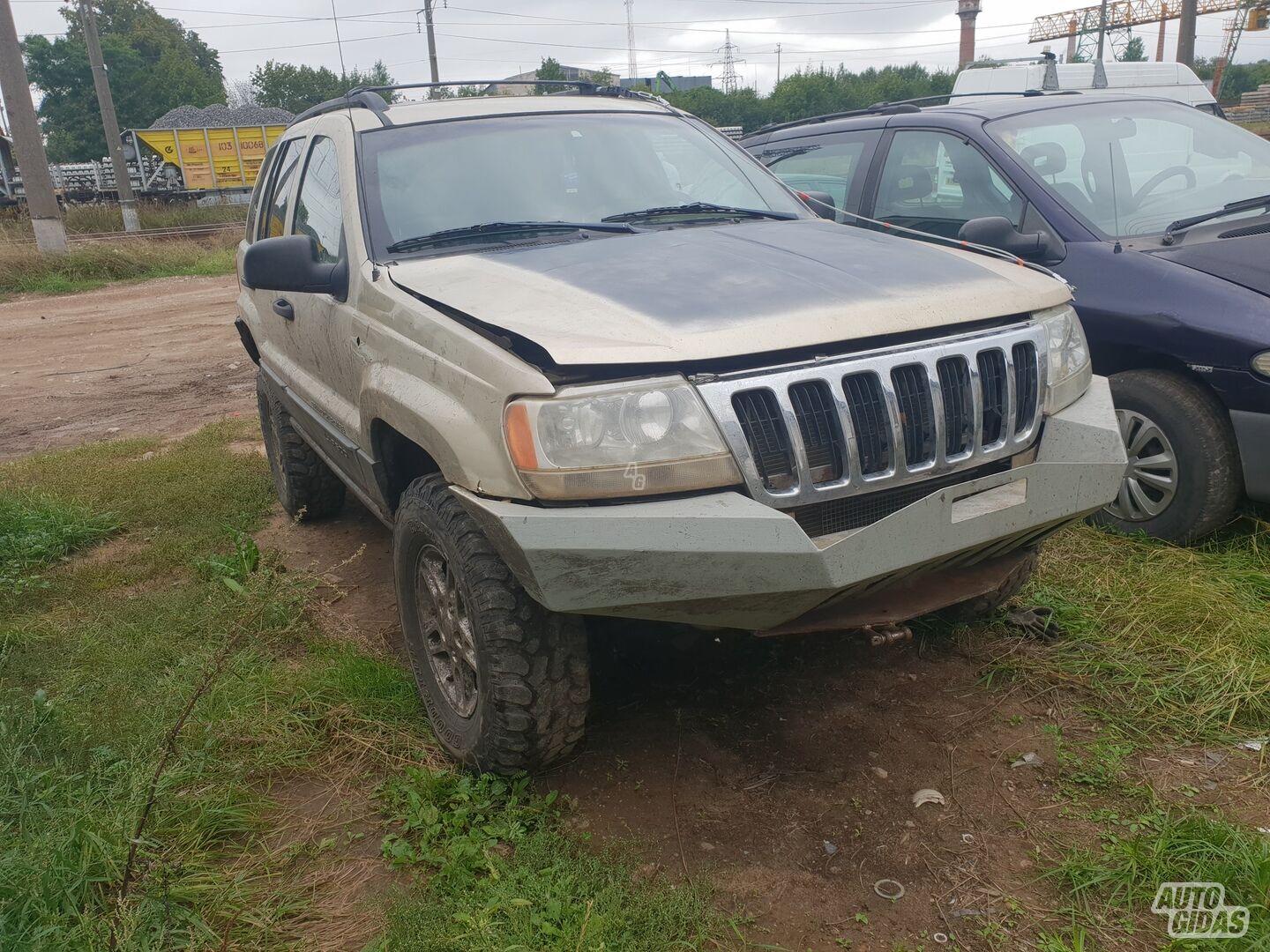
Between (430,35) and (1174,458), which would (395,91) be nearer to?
(1174,458)

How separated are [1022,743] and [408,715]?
1.87 meters

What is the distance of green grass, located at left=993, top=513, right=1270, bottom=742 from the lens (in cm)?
304

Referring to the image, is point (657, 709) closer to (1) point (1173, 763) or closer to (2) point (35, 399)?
(1) point (1173, 763)

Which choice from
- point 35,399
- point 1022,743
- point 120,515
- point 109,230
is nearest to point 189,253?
point 109,230

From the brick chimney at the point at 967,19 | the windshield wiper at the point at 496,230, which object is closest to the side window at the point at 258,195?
the windshield wiper at the point at 496,230

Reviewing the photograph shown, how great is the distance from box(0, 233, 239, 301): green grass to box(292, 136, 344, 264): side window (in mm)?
15228

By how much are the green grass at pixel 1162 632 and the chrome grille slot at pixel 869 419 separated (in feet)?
4.22

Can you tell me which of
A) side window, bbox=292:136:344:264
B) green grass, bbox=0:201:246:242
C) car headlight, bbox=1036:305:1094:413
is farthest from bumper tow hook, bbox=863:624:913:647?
green grass, bbox=0:201:246:242

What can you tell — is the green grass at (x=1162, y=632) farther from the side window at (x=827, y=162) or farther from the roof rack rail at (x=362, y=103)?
the roof rack rail at (x=362, y=103)

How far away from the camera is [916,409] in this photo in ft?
8.25

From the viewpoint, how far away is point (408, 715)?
10.7 ft

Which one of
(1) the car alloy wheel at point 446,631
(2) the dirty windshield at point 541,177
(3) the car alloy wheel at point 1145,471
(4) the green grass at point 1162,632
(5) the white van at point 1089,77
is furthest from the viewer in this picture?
(5) the white van at point 1089,77

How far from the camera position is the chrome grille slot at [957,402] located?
8.41 feet

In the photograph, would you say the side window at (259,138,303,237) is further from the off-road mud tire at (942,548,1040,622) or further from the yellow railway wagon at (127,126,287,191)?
the yellow railway wagon at (127,126,287,191)
